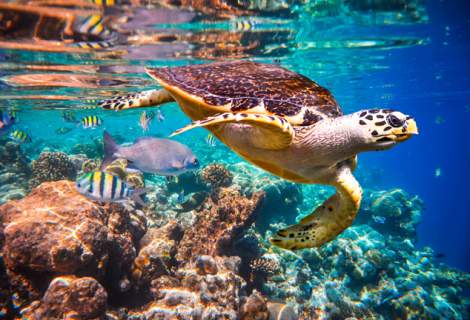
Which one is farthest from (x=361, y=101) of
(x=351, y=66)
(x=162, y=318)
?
(x=162, y=318)

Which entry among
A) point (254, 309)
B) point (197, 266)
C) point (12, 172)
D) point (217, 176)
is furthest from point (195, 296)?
point (12, 172)

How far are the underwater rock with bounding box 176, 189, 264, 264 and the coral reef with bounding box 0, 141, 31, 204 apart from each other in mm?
6819

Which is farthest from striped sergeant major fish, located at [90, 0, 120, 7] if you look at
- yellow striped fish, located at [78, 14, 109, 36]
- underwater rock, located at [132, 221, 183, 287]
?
underwater rock, located at [132, 221, 183, 287]

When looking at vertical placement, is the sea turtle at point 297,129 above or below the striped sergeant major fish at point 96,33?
below

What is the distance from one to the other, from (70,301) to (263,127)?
3.62 meters

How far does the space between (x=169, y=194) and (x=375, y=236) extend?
794 cm

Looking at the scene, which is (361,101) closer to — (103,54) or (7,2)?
(103,54)

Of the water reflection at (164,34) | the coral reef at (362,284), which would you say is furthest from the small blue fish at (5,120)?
the coral reef at (362,284)

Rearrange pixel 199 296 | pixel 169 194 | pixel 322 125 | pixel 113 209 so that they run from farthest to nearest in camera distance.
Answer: pixel 169 194, pixel 113 209, pixel 199 296, pixel 322 125

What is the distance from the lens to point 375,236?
996 centimetres

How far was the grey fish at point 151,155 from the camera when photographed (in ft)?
20.3

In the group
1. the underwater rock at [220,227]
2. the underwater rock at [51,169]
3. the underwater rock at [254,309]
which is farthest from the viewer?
the underwater rock at [51,169]

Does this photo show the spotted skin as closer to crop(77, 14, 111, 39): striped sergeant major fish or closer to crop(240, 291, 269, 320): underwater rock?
crop(240, 291, 269, 320): underwater rock

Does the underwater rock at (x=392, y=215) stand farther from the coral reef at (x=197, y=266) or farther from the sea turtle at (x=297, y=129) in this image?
the sea turtle at (x=297, y=129)
